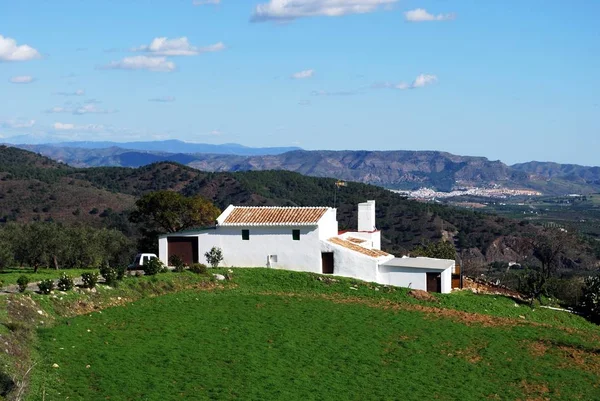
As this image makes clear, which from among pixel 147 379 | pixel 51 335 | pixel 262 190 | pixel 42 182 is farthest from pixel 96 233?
pixel 262 190

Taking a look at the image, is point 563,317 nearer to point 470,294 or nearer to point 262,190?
point 470,294

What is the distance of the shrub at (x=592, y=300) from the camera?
39531mm

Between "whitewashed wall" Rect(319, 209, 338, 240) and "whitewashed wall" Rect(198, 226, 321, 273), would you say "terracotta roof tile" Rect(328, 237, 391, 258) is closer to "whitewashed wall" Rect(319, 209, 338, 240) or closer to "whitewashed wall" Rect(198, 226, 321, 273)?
"whitewashed wall" Rect(319, 209, 338, 240)

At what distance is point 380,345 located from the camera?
1062 inches

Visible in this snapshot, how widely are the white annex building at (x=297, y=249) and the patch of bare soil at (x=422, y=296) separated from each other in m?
2.06

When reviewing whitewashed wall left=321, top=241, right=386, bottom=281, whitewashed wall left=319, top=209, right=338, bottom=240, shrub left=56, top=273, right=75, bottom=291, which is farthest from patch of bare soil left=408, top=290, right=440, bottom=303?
shrub left=56, top=273, right=75, bottom=291

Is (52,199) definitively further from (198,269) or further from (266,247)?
(198,269)

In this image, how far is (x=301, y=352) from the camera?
24953mm

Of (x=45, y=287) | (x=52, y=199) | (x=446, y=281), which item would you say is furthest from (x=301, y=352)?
(x=52, y=199)

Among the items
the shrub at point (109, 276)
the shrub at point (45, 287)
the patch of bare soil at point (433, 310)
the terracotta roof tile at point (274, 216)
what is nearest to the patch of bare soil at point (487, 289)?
the patch of bare soil at point (433, 310)

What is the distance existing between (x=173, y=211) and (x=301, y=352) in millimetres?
25130

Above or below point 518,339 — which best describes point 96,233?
above

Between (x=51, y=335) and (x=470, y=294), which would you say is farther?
(x=470, y=294)

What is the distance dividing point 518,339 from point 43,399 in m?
19.1
